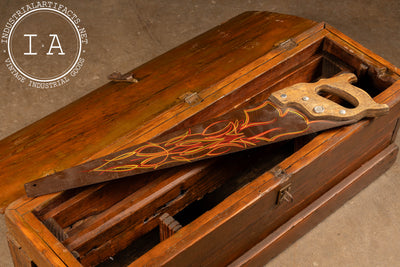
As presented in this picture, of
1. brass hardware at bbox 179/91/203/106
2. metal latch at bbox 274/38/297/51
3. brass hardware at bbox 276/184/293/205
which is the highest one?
metal latch at bbox 274/38/297/51

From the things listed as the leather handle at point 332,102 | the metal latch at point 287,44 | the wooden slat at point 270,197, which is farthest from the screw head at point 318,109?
the metal latch at point 287,44

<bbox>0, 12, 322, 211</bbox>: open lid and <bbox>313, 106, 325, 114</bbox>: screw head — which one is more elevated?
<bbox>0, 12, 322, 211</bbox>: open lid

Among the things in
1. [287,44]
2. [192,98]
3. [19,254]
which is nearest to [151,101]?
[192,98]

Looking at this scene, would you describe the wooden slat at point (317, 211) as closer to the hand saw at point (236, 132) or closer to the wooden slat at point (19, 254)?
the hand saw at point (236, 132)

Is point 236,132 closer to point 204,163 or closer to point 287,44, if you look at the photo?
point 204,163

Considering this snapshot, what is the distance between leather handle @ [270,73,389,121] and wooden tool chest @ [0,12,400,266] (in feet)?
0.24

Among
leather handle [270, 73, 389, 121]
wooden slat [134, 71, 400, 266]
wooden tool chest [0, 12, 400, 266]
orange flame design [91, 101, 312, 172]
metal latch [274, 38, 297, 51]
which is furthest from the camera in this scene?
metal latch [274, 38, 297, 51]

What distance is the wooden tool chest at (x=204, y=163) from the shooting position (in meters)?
2.60

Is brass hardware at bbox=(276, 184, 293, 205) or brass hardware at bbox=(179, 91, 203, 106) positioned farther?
brass hardware at bbox=(179, 91, 203, 106)

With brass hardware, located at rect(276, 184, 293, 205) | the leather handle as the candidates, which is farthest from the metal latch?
brass hardware, located at rect(276, 184, 293, 205)

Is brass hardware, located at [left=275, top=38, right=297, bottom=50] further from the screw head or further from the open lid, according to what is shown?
the screw head

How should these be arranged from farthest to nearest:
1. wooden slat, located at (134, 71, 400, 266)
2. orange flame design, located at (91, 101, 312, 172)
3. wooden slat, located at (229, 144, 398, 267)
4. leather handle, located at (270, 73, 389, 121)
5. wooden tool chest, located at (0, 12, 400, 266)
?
1. wooden slat, located at (229, 144, 398, 267)
2. leather handle, located at (270, 73, 389, 121)
3. orange flame design, located at (91, 101, 312, 172)
4. wooden tool chest, located at (0, 12, 400, 266)
5. wooden slat, located at (134, 71, 400, 266)

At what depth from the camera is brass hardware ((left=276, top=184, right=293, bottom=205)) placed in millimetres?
2729

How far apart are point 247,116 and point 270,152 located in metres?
0.52
